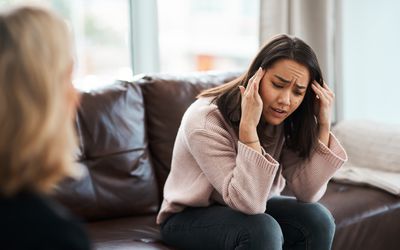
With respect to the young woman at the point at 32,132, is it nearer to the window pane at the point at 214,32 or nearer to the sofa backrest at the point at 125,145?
the sofa backrest at the point at 125,145

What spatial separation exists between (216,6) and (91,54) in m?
0.83

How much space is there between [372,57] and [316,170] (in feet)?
4.89

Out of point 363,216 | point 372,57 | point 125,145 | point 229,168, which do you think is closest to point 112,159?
point 125,145

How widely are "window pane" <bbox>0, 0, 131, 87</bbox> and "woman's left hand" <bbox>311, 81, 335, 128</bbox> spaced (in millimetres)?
1385

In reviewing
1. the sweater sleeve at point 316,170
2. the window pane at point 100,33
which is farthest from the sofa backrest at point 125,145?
the window pane at point 100,33

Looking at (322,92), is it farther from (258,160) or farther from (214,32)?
(214,32)

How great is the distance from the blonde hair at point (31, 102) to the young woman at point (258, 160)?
3.24 ft

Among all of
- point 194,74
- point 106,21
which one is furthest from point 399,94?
point 106,21

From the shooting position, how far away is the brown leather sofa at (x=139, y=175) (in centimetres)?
242

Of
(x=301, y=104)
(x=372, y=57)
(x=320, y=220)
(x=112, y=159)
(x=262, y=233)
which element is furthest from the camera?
(x=372, y=57)

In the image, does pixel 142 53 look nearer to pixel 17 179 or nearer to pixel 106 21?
pixel 106 21

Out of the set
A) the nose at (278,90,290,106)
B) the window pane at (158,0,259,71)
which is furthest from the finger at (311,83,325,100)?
the window pane at (158,0,259,71)

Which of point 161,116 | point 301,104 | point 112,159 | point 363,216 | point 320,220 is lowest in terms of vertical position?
point 363,216

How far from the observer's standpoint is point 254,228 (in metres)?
1.97
